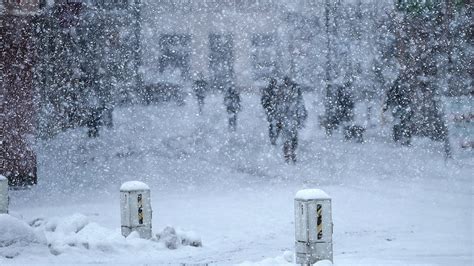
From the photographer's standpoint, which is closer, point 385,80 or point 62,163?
point 62,163

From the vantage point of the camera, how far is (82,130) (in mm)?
25484

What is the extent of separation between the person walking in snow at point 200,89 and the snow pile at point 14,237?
20958 millimetres

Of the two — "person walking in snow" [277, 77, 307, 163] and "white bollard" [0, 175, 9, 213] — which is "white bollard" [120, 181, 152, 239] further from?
"person walking in snow" [277, 77, 307, 163]

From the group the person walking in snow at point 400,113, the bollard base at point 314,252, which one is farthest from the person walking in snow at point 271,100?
the bollard base at point 314,252

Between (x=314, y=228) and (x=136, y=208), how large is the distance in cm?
290

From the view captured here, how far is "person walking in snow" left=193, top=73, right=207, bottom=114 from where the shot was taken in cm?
Result: 3040

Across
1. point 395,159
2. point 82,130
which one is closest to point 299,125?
point 395,159

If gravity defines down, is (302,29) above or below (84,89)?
above

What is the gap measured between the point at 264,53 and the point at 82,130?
448 inches

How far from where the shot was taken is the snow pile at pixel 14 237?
28.6 ft

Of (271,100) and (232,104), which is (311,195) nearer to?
(271,100)

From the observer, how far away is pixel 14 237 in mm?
8875

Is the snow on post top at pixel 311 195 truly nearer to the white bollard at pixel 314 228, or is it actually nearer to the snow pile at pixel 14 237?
the white bollard at pixel 314 228

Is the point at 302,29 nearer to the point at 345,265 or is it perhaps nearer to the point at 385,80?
the point at 385,80
